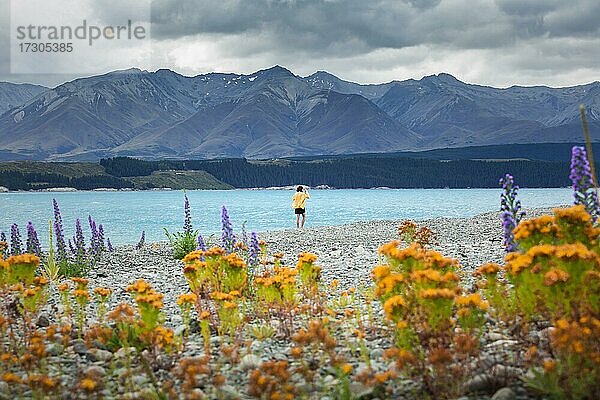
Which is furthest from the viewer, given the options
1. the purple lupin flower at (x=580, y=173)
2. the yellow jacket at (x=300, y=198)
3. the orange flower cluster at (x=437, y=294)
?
the yellow jacket at (x=300, y=198)

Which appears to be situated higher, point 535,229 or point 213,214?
point 535,229

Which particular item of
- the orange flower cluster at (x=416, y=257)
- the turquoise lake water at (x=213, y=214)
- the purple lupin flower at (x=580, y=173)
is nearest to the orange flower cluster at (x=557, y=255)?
the orange flower cluster at (x=416, y=257)

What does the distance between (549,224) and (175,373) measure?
4.56 m

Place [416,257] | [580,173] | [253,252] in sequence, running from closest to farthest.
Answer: [416,257] < [580,173] < [253,252]

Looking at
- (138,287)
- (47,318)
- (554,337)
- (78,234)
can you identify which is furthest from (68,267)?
(554,337)

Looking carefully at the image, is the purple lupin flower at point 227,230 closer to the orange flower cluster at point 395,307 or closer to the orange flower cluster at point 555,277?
the orange flower cluster at point 395,307

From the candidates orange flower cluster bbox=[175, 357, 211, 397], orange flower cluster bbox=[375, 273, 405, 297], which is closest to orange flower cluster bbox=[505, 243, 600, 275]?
orange flower cluster bbox=[375, 273, 405, 297]

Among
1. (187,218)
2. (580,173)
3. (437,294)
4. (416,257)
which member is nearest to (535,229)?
(416,257)

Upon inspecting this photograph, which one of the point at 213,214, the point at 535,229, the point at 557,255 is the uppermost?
the point at 535,229

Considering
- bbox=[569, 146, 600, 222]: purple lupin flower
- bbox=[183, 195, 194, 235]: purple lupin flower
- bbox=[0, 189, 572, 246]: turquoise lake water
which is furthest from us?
bbox=[0, 189, 572, 246]: turquoise lake water

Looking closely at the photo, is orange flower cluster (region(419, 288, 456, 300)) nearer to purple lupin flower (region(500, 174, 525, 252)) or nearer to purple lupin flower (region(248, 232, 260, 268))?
purple lupin flower (region(500, 174, 525, 252))

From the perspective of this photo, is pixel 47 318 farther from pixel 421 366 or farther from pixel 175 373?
pixel 421 366

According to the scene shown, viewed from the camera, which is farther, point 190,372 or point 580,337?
point 190,372

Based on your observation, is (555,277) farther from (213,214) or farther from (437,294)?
(213,214)
